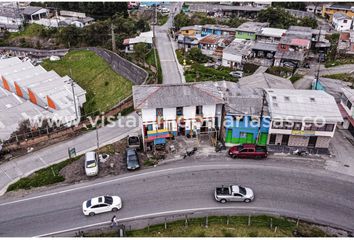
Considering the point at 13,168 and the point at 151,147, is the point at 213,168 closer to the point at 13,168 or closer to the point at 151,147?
the point at 151,147

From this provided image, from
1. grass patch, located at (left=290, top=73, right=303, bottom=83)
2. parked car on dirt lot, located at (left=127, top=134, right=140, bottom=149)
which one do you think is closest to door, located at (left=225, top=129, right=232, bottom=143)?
parked car on dirt lot, located at (left=127, top=134, right=140, bottom=149)

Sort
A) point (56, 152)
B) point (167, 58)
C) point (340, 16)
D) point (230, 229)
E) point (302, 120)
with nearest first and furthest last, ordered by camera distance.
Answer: point (230, 229)
point (302, 120)
point (56, 152)
point (167, 58)
point (340, 16)

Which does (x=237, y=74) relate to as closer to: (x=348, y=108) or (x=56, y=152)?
(x=348, y=108)

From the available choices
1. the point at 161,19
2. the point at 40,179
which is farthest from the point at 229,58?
the point at 161,19

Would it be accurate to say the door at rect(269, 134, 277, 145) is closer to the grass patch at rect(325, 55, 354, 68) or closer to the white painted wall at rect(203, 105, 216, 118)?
the white painted wall at rect(203, 105, 216, 118)

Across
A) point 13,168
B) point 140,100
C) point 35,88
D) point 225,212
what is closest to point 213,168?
point 225,212

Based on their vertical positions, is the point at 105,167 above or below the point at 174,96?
below
